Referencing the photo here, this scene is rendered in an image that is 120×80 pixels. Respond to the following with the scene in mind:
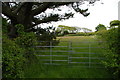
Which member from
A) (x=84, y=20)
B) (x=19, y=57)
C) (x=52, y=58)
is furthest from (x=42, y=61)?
(x=84, y=20)

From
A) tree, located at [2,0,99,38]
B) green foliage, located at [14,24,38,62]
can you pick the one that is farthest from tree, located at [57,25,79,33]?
green foliage, located at [14,24,38,62]

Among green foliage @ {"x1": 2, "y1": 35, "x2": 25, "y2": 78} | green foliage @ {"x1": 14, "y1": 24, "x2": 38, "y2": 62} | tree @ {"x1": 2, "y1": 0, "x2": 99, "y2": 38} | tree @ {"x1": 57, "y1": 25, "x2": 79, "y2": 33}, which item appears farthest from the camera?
tree @ {"x1": 57, "y1": 25, "x2": 79, "y2": 33}

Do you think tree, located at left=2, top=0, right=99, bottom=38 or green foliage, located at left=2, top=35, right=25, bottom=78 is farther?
tree, located at left=2, top=0, right=99, bottom=38

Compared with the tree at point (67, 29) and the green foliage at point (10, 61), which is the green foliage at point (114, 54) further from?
the tree at point (67, 29)

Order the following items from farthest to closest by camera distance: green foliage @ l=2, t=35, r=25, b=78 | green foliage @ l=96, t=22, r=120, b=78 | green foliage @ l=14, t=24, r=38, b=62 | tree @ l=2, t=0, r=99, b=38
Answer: tree @ l=2, t=0, r=99, b=38 → green foliage @ l=14, t=24, r=38, b=62 → green foliage @ l=96, t=22, r=120, b=78 → green foliage @ l=2, t=35, r=25, b=78

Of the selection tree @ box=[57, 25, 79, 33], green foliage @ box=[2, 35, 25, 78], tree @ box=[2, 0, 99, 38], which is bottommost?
green foliage @ box=[2, 35, 25, 78]

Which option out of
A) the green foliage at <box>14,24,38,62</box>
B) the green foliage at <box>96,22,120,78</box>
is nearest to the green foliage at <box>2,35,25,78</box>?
the green foliage at <box>14,24,38,62</box>

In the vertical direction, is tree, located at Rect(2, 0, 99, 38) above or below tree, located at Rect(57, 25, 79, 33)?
above

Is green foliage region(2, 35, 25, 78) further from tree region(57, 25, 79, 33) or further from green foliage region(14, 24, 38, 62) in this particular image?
tree region(57, 25, 79, 33)

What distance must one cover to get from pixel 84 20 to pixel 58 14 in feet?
4.20

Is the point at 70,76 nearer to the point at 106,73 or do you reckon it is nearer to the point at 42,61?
the point at 106,73

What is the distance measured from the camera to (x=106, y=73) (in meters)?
4.32

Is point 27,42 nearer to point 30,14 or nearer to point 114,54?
point 30,14

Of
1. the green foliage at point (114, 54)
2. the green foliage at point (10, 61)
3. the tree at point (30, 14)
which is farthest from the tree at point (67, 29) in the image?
the green foliage at point (10, 61)
